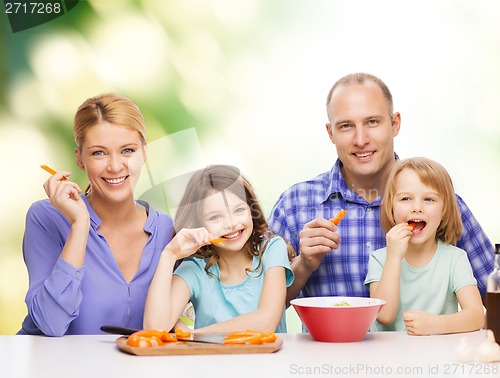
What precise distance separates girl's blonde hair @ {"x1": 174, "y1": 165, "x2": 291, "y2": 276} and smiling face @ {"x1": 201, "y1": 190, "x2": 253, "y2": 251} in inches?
0.7

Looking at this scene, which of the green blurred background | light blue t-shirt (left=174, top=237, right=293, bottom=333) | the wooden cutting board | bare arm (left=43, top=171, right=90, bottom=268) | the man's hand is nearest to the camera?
the wooden cutting board

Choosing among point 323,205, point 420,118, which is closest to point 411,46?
point 420,118

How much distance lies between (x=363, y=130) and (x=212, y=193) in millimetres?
571

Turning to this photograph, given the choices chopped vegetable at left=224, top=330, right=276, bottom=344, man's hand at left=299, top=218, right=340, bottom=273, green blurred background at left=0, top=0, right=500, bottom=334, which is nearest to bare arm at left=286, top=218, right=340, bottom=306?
man's hand at left=299, top=218, right=340, bottom=273

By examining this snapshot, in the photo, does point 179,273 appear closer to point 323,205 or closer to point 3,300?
point 323,205

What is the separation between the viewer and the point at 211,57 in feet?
10.0

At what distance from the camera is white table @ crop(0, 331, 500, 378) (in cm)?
120

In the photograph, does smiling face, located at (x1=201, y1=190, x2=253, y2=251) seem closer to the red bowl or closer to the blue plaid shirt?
the red bowl

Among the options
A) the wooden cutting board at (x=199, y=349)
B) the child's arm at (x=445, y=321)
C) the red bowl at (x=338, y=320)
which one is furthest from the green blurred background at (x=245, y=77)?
the wooden cutting board at (x=199, y=349)

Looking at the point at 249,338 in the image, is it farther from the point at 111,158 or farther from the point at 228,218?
the point at 111,158

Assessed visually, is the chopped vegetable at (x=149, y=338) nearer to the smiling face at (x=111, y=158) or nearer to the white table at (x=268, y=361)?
the white table at (x=268, y=361)

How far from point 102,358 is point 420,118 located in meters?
2.06

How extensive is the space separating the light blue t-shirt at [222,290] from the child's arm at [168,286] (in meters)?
0.07

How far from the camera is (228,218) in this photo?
180cm
